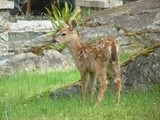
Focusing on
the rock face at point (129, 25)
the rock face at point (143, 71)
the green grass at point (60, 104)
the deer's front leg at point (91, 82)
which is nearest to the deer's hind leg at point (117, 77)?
the green grass at point (60, 104)

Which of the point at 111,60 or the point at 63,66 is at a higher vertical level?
the point at 111,60

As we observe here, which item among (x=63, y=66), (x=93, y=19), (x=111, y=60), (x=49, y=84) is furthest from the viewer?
(x=93, y=19)

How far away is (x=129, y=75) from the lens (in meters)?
11.0

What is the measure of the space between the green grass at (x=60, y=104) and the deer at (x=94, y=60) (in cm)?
24

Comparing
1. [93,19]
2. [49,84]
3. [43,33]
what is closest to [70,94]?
[49,84]

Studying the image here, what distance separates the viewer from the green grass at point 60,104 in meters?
8.64

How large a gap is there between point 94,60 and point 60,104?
2.56ft

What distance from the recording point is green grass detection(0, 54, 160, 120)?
28.3ft

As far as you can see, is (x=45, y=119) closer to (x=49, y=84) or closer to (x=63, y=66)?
(x=49, y=84)

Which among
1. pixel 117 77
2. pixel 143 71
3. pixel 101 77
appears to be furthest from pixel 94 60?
pixel 143 71

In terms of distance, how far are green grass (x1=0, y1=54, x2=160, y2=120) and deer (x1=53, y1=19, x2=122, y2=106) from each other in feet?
0.80

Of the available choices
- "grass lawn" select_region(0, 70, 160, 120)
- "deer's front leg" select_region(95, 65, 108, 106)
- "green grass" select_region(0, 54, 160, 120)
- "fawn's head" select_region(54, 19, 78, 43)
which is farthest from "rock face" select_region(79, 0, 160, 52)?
"deer's front leg" select_region(95, 65, 108, 106)

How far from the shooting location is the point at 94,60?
9.73 m

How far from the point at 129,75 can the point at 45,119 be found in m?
2.63
